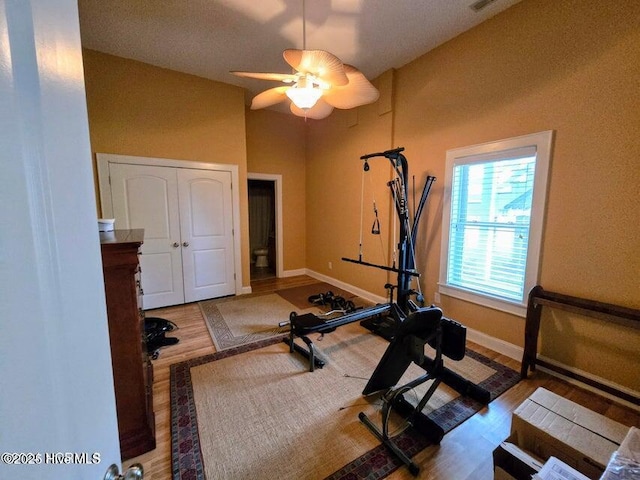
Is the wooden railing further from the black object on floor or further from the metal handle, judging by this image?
the black object on floor

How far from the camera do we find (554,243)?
2.26m

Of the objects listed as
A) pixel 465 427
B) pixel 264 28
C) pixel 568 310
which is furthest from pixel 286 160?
pixel 465 427

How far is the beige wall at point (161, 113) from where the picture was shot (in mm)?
3195

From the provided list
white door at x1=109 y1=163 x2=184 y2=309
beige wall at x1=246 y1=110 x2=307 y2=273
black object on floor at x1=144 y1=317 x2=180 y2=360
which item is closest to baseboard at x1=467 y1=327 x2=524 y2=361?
black object on floor at x1=144 y1=317 x2=180 y2=360

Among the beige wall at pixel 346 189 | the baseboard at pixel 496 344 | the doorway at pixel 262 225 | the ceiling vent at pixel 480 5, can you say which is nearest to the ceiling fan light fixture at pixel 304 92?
the ceiling vent at pixel 480 5

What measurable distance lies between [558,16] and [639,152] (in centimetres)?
127

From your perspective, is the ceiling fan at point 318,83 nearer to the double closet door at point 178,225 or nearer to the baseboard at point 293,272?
the double closet door at point 178,225

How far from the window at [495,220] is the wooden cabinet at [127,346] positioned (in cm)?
298

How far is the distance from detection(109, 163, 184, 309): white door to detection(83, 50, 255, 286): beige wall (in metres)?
0.29

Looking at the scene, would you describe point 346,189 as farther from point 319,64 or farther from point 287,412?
point 287,412

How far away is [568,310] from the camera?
83.4 inches

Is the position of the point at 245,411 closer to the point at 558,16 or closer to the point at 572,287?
the point at 572,287

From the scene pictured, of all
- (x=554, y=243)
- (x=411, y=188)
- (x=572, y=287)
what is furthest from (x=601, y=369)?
(x=411, y=188)

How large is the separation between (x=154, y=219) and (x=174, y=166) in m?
0.79
